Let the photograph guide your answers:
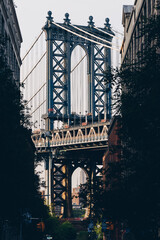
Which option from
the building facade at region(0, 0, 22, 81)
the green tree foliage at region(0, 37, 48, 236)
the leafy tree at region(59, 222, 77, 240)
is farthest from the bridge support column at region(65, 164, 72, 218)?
the green tree foliage at region(0, 37, 48, 236)

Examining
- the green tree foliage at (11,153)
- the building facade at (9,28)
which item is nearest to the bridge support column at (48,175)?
the building facade at (9,28)

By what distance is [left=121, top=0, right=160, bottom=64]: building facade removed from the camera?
55.4 m

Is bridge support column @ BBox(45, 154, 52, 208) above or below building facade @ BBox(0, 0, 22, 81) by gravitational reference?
below

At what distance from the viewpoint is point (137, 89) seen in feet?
107

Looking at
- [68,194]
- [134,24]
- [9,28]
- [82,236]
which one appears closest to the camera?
[134,24]

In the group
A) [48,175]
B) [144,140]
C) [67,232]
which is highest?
[48,175]

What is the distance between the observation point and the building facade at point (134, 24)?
55.4m

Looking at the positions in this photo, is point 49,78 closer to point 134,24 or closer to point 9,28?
point 9,28

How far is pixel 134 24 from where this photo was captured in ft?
217

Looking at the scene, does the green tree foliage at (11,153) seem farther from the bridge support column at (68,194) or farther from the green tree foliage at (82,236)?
the bridge support column at (68,194)

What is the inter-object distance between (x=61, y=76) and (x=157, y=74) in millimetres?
115096

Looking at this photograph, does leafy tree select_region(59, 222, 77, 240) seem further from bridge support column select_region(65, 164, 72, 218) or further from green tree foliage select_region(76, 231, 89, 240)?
bridge support column select_region(65, 164, 72, 218)

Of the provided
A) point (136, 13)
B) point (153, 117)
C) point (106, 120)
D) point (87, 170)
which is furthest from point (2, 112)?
point (87, 170)

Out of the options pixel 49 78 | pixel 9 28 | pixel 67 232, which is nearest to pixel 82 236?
pixel 67 232
